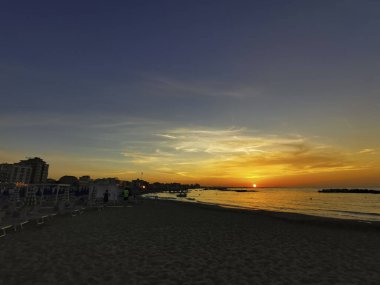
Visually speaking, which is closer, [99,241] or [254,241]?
[99,241]

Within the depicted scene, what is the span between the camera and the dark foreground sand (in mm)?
8758

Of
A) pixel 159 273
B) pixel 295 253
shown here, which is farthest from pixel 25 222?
pixel 295 253

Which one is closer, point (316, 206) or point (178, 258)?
point (178, 258)

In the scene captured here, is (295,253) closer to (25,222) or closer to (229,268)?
(229,268)

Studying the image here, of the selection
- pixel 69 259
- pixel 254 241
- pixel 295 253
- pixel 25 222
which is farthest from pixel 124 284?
pixel 25 222

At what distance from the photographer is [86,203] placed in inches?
1396

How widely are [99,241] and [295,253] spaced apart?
8.87m

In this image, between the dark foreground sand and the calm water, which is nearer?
the dark foreground sand

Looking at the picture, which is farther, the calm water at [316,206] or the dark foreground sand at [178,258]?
the calm water at [316,206]

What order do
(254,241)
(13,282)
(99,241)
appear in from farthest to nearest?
1. (254,241)
2. (99,241)
3. (13,282)

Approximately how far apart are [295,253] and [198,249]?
4178 millimetres

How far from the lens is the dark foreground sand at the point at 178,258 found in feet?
28.7

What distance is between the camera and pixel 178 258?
11.2m

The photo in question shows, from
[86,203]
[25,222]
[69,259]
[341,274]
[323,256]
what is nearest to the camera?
[341,274]
